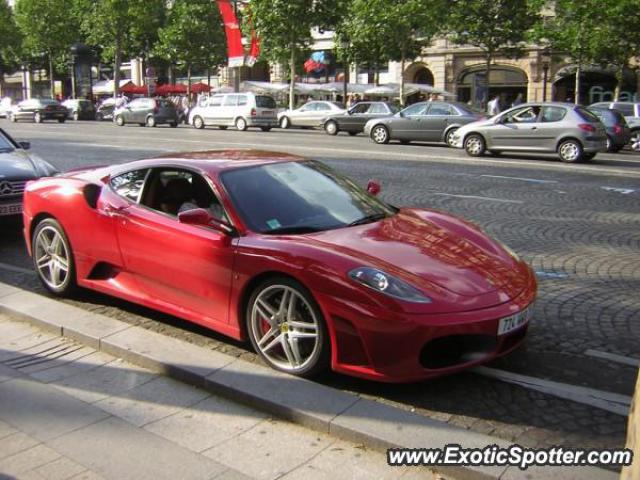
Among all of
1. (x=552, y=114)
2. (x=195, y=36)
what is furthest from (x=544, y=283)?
(x=195, y=36)

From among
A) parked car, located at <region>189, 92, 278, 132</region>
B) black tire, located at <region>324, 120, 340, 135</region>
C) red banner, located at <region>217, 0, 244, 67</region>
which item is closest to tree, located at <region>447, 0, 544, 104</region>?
black tire, located at <region>324, 120, 340, 135</region>

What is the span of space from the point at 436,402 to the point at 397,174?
10.1m

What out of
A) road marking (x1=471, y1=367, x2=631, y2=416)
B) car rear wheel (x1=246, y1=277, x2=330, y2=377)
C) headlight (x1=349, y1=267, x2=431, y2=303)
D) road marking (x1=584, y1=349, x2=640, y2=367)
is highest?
headlight (x1=349, y1=267, x2=431, y2=303)

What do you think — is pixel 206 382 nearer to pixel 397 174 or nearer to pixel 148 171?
pixel 148 171

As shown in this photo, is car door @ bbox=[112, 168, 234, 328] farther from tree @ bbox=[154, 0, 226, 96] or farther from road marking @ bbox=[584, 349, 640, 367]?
tree @ bbox=[154, 0, 226, 96]

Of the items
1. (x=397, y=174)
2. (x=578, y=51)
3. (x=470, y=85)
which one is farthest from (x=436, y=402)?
(x=470, y=85)

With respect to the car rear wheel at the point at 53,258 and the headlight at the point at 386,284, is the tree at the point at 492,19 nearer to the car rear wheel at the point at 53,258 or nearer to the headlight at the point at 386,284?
the car rear wheel at the point at 53,258

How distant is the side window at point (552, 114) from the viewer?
17.5m

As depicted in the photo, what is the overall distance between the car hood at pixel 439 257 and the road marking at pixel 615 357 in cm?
69

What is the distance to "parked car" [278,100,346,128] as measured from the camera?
3225cm

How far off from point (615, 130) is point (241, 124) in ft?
55.2

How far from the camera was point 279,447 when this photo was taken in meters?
3.40

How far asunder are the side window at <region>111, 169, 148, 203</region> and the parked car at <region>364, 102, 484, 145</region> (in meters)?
A: 17.6

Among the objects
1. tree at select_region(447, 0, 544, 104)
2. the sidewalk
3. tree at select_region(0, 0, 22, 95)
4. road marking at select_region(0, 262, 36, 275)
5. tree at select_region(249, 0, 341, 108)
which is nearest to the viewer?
the sidewalk
